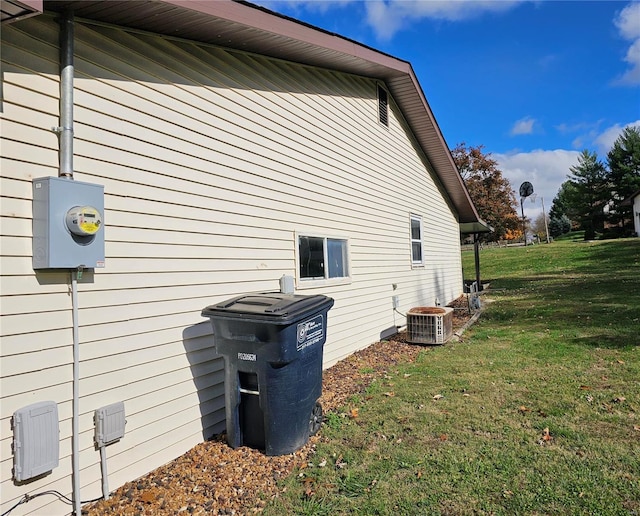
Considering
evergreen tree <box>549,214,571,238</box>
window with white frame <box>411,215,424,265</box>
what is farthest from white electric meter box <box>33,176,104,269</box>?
evergreen tree <box>549,214,571,238</box>

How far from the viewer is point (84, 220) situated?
2656 millimetres

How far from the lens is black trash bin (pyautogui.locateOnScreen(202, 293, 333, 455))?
3170 millimetres

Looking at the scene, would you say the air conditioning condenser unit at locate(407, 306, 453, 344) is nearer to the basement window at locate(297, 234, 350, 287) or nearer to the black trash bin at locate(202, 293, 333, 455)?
the basement window at locate(297, 234, 350, 287)

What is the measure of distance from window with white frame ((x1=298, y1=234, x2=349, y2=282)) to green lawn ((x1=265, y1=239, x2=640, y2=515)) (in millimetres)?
1731

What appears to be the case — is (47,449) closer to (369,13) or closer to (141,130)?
(141,130)

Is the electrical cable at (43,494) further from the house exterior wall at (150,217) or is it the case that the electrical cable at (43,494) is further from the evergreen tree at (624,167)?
the evergreen tree at (624,167)

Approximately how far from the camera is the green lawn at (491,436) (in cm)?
271

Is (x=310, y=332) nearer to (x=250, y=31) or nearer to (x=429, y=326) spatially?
(x=250, y=31)

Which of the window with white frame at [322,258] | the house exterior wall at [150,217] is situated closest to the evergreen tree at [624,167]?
the window with white frame at [322,258]

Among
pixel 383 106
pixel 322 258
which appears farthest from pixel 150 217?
pixel 383 106

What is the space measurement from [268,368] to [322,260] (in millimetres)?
2991

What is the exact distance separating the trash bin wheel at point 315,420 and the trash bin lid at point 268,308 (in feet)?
3.31

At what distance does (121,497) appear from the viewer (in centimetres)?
282

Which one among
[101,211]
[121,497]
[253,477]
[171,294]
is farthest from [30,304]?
[253,477]
